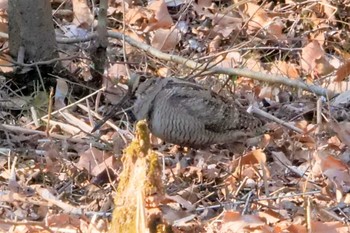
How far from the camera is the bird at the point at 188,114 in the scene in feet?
17.7

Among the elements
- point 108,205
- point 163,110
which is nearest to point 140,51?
point 163,110

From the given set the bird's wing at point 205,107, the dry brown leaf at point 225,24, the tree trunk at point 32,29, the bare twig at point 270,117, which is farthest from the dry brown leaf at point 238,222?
the dry brown leaf at point 225,24

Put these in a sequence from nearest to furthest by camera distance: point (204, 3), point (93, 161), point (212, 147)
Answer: point (93, 161), point (212, 147), point (204, 3)

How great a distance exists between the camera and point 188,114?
17.9 ft

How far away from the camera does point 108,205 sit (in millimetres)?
4469

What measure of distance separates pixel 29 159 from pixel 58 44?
5.91 feet

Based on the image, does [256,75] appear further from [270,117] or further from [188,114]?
[188,114]

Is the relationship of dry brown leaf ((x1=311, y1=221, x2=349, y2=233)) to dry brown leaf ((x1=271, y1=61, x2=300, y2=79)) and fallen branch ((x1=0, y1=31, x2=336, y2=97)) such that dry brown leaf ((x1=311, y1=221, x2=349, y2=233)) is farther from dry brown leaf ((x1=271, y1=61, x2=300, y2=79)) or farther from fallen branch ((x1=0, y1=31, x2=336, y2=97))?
dry brown leaf ((x1=271, y1=61, x2=300, y2=79))

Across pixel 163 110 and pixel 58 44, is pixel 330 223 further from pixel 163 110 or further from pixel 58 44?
pixel 58 44

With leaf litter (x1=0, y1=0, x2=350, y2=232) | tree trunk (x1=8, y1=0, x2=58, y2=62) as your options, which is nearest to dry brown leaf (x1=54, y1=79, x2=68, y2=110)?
leaf litter (x1=0, y1=0, x2=350, y2=232)

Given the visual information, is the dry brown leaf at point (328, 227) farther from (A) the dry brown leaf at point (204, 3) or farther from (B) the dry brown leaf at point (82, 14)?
(A) the dry brown leaf at point (204, 3)

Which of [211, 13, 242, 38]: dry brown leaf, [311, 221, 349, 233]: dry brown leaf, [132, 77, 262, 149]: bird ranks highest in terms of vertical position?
[311, 221, 349, 233]: dry brown leaf

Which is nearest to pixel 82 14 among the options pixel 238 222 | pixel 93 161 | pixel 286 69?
pixel 286 69

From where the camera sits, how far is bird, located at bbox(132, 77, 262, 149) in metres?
5.39
